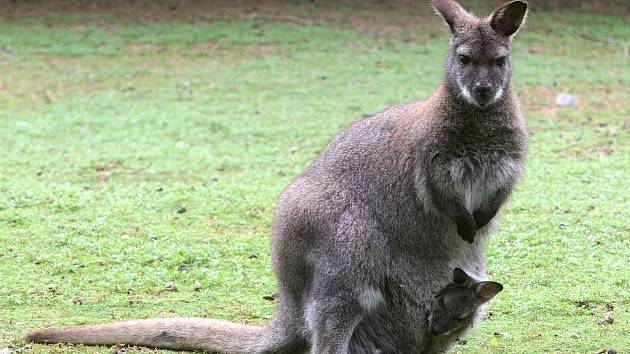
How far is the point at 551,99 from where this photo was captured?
496 inches

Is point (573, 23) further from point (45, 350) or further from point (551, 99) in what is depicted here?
point (45, 350)

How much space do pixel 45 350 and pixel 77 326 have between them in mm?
223

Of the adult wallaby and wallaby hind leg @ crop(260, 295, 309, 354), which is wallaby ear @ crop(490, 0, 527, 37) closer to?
the adult wallaby

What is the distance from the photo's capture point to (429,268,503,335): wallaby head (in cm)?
443

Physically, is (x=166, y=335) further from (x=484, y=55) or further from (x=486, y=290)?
(x=484, y=55)

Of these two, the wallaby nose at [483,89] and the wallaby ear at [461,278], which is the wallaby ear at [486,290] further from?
the wallaby nose at [483,89]

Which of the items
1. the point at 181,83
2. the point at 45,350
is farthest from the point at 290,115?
the point at 45,350

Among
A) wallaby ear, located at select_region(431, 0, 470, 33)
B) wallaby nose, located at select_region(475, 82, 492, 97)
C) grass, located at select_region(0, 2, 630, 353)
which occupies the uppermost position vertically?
wallaby ear, located at select_region(431, 0, 470, 33)

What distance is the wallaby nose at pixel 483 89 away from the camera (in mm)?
4312

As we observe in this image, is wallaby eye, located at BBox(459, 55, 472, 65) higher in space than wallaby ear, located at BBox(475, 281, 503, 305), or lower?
higher

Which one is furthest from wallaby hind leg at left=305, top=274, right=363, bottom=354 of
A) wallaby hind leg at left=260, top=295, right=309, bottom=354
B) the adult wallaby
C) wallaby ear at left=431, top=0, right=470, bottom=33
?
wallaby ear at left=431, top=0, right=470, bottom=33

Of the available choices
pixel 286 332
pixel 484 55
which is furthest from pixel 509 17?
pixel 286 332

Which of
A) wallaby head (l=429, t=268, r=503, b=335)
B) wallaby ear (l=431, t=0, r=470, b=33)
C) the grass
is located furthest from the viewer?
the grass

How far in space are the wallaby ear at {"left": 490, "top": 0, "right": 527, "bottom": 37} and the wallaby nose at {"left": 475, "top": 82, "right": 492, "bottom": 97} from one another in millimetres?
288
